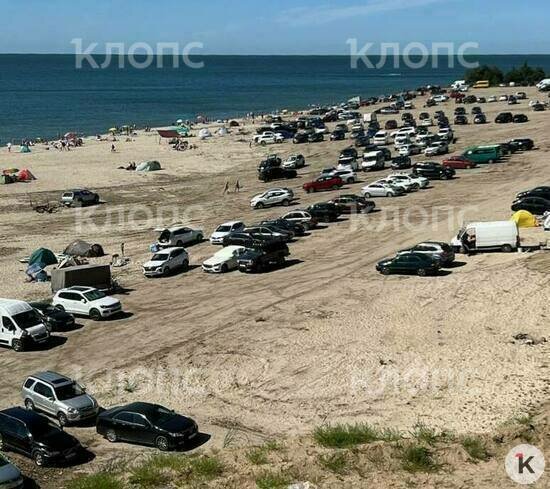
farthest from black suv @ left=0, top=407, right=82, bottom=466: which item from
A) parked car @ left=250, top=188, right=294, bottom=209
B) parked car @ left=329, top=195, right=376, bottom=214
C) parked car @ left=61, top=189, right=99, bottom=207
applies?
parked car @ left=61, top=189, right=99, bottom=207

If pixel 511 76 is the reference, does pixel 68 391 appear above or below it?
below

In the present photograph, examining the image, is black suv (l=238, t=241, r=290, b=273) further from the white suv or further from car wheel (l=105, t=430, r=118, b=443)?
car wheel (l=105, t=430, r=118, b=443)

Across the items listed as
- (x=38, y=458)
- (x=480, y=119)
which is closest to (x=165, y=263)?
(x=38, y=458)

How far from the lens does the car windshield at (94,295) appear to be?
100 ft

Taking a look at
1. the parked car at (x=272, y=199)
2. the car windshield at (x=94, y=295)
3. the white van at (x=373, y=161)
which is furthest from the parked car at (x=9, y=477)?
the white van at (x=373, y=161)

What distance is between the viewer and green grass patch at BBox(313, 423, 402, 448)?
16766 millimetres

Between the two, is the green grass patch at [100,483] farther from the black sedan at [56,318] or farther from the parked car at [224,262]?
the parked car at [224,262]

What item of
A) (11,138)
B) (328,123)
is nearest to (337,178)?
(328,123)

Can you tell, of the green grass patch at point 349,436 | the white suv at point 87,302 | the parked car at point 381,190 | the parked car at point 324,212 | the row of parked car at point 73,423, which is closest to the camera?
the green grass patch at point 349,436

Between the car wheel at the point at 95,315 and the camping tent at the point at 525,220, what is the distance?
19.6m

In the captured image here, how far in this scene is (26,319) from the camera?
27250mm

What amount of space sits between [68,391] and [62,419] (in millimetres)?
790

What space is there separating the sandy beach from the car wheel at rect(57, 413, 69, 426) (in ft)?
1.96

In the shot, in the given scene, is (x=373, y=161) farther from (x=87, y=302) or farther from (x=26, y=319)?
(x=26, y=319)
